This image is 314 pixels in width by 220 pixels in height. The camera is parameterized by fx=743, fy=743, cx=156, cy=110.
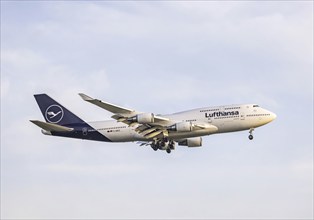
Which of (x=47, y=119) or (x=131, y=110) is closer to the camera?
(x=131, y=110)

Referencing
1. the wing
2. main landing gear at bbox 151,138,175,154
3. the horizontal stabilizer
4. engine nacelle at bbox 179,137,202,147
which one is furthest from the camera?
engine nacelle at bbox 179,137,202,147

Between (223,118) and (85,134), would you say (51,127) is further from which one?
(223,118)

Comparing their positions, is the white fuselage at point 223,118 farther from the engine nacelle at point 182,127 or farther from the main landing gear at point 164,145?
the main landing gear at point 164,145

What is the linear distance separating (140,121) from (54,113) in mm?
13532

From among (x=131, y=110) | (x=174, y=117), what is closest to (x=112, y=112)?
(x=131, y=110)

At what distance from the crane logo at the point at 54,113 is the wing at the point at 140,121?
996 centimetres

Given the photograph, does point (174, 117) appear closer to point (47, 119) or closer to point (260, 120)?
point (260, 120)

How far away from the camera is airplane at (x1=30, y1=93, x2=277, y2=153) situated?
7788 centimetres

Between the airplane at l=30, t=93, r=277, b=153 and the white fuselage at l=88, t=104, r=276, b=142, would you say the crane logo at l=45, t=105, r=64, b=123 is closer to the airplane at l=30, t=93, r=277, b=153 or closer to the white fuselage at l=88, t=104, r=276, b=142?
the airplane at l=30, t=93, r=277, b=153

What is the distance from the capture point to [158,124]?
260ft

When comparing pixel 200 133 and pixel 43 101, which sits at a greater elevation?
pixel 43 101

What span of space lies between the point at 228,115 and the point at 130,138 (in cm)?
1166

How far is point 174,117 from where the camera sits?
80625 mm

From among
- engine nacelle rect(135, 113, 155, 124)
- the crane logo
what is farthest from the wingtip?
the crane logo
